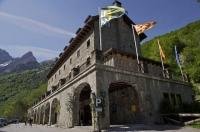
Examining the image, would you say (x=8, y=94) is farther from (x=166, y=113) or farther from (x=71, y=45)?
(x=166, y=113)

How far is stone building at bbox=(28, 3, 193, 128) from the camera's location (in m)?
18.7

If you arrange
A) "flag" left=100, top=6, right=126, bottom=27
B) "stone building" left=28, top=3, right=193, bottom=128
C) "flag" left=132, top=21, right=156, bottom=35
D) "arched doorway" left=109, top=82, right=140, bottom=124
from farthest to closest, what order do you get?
"flag" left=100, top=6, right=126, bottom=27 → "flag" left=132, top=21, right=156, bottom=35 → "arched doorway" left=109, top=82, right=140, bottom=124 → "stone building" left=28, top=3, right=193, bottom=128

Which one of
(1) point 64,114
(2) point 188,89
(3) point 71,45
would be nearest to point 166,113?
(2) point 188,89

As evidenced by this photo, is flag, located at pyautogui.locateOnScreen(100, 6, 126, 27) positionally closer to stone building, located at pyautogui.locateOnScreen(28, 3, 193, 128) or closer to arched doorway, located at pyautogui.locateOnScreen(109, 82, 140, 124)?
stone building, located at pyautogui.locateOnScreen(28, 3, 193, 128)

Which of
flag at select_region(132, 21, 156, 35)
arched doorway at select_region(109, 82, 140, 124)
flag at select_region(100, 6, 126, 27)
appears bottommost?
arched doorway at select_region(109, 82, 140, 124)

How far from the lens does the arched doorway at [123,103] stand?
2238 cm

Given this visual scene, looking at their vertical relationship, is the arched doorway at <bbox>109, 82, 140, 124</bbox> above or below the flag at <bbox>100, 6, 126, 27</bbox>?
below

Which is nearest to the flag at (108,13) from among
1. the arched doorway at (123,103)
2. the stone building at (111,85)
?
the stone building at (111,85)

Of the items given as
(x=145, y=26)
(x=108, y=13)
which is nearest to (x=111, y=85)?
(x=145, y=26)

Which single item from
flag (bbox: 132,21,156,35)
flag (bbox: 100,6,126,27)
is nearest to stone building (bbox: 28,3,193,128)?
flag (bbox: 132,21,156,35)

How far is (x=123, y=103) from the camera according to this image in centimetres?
2416

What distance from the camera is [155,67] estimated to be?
96.8ft

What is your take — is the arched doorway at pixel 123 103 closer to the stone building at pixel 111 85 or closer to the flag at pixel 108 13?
the stone building at pixel 111 85

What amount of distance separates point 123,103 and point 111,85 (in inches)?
105
